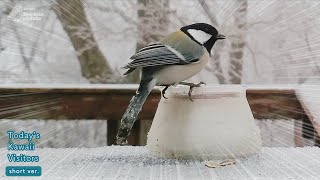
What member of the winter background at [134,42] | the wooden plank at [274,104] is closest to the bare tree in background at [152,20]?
the winter background at [134,42]

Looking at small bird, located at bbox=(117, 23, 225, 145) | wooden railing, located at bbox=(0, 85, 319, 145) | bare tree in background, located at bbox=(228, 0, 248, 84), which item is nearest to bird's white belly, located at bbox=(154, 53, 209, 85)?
small bird, located at bbox=(117, 23, 225, 145)

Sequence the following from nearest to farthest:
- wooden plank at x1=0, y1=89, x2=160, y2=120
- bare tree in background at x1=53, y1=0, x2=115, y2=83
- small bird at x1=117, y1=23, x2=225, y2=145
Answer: small bird at x1=117, y1=23, x2=225, y2=145
wooden plank at x1=0, y1=89, x2=160, y2=120
bare tree in background at x1=53, y1=0, x2=115, y2=83

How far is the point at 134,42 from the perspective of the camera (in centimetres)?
98

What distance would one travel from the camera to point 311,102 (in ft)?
2.97

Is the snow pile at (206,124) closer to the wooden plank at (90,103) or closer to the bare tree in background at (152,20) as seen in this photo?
the wooden plank at (90,103)

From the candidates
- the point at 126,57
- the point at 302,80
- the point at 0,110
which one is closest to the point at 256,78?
the point at 302,80

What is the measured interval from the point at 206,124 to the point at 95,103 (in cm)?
35

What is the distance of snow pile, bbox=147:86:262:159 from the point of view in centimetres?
52

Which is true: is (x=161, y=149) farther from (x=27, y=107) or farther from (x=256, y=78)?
(x=256, y=78)

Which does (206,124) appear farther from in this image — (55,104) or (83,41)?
(83,41)

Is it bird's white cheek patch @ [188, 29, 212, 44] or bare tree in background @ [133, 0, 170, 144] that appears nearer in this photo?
bird's white cheek patch @ [188, 29, 212, 44]

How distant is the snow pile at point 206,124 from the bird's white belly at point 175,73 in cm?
5

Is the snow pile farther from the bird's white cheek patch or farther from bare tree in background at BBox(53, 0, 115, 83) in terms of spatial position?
bare tree in background at BBox(53, 0, 115, 83)

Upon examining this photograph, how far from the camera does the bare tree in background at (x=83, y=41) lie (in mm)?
892
